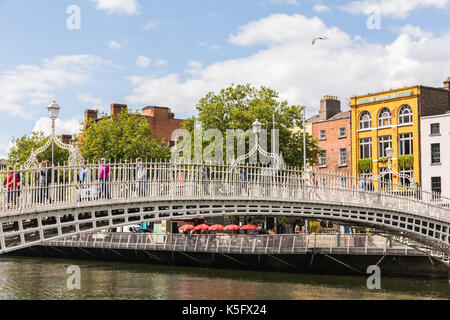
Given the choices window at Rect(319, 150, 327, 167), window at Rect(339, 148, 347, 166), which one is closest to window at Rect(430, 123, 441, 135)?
window at Rect(339, 148, 347, 166)

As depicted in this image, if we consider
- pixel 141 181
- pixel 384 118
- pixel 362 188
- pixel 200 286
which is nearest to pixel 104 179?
pixel 141 181

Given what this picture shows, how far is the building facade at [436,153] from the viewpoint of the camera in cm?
4603

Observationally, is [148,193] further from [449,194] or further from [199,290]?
[449,194]

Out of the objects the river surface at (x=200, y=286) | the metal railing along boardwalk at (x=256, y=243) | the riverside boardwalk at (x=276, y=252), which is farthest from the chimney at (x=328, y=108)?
the river surface at (x=200, y=286)

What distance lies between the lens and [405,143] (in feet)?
160

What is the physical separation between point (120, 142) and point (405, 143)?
66.7ft

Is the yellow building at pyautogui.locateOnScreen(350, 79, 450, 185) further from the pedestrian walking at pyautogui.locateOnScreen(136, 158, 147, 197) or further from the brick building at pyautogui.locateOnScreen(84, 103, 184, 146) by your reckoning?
the pedestrian walking at pyautogui.locateOnScreen(136, 158, 147, 197)

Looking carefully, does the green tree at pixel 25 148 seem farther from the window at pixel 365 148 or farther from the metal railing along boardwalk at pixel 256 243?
the window at pixel 365 148

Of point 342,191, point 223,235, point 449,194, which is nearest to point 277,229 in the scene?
point 223,235

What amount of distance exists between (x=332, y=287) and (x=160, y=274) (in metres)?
11.1

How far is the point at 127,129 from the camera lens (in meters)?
47.8

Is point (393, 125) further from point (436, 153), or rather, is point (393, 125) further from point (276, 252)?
point (276, 252)

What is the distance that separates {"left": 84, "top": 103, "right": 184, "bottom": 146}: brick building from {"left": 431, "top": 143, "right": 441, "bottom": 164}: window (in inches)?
1168

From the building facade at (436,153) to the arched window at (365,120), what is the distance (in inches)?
193
